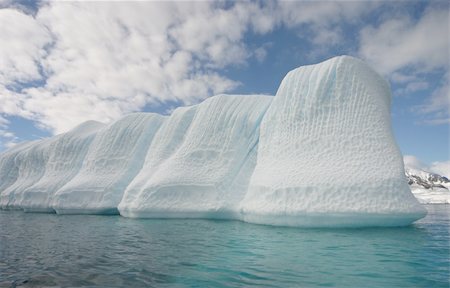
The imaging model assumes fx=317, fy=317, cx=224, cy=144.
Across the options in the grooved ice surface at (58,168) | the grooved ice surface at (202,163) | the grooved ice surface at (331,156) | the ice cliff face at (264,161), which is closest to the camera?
the grooved ice surface at (331,156)

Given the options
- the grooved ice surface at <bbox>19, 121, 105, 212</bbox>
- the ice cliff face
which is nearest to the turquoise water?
the ice cliff face

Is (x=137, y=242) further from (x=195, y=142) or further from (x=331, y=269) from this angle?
(x=195, y=142)

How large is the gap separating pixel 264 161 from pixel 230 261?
8196mm

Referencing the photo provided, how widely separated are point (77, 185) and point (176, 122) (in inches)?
272

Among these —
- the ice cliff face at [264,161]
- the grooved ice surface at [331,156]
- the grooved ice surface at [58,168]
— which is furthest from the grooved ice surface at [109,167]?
the grooved ice surface at [331,156]

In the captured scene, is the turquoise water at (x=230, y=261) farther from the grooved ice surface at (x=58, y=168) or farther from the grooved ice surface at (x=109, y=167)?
the grooved ice surface at (x=58, y=168)

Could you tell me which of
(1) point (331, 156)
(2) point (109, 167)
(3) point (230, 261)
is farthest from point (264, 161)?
(2) point (109, 167)

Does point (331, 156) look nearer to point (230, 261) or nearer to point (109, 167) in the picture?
point (230, 261)

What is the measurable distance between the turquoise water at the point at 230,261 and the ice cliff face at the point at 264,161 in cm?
188

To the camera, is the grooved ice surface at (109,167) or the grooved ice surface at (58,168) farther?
the grooved ice surface at (58,168)

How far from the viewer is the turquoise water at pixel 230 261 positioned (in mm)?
4258

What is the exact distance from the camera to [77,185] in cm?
1861

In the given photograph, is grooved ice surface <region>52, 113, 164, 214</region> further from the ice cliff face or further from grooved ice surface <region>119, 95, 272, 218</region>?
grooved ice surface <region>119, 95, 272, 218</region>

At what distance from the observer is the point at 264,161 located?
43.8 feet
